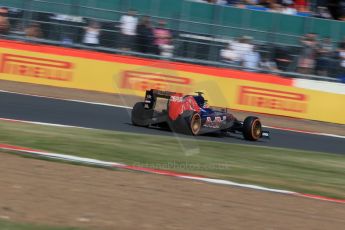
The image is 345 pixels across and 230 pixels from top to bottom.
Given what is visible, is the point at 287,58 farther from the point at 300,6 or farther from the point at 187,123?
the point at 187,123

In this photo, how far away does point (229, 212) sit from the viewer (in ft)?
23.0

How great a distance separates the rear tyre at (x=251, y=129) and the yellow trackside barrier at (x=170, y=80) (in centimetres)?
398

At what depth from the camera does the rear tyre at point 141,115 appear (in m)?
13.0

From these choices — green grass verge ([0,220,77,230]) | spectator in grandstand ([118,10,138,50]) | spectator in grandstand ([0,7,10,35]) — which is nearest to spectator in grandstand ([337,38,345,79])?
spectator in grandstand ([118,10,138,50])

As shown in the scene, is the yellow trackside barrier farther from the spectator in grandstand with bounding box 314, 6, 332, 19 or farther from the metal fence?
the spectator in grandstand with bounding box 314, 6, 332, 19

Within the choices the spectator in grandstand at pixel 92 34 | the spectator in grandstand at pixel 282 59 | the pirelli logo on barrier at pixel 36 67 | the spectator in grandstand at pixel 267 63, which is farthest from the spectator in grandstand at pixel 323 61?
the pirelli logo on barrier at pixel 36 67

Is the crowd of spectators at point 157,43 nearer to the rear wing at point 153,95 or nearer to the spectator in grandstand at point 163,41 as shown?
the spectator in grandstand at point 163,41

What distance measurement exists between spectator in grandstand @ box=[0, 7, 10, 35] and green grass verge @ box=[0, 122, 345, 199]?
21.6 feet

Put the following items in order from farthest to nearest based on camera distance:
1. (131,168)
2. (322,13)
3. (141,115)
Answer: (322,13) < (141,115) < (131,168)

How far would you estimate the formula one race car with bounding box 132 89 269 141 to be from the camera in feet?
41.2

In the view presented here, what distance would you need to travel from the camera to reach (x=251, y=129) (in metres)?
13.4

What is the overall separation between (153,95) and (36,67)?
5.64m

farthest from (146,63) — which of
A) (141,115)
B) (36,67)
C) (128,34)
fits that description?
(141,115)

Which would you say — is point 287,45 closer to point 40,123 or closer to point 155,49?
point 155,49
